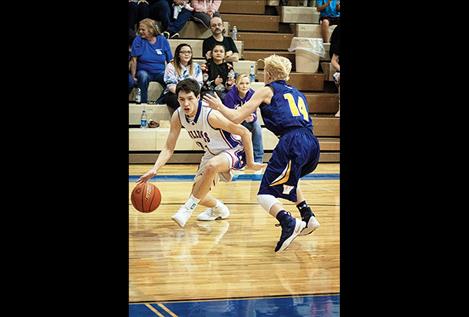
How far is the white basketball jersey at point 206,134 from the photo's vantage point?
6.80m

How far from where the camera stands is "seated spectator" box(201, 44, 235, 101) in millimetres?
11086

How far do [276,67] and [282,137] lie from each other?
502 mm

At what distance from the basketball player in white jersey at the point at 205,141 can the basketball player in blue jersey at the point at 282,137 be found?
1.45ft

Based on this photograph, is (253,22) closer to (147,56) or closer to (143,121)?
(147,56)

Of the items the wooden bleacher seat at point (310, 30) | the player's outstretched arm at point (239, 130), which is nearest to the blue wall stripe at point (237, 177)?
the player's outstretched arm at point (239, 130)

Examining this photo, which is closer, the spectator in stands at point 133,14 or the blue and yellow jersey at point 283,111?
the blue and yellow jersey at point 283,111

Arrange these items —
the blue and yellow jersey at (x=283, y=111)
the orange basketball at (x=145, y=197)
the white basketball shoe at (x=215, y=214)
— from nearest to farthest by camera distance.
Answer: the blue and yellow jersey at (x=283, y=111) → the orange basketball at (x=145, y=197) → the white basketball shoe at (x=215, y=214)

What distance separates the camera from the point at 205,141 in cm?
700

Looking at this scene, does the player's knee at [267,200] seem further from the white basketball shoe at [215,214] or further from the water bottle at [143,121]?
the water bottle at [143,121]

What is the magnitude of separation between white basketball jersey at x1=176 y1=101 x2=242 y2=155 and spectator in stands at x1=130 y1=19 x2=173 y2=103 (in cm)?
453
